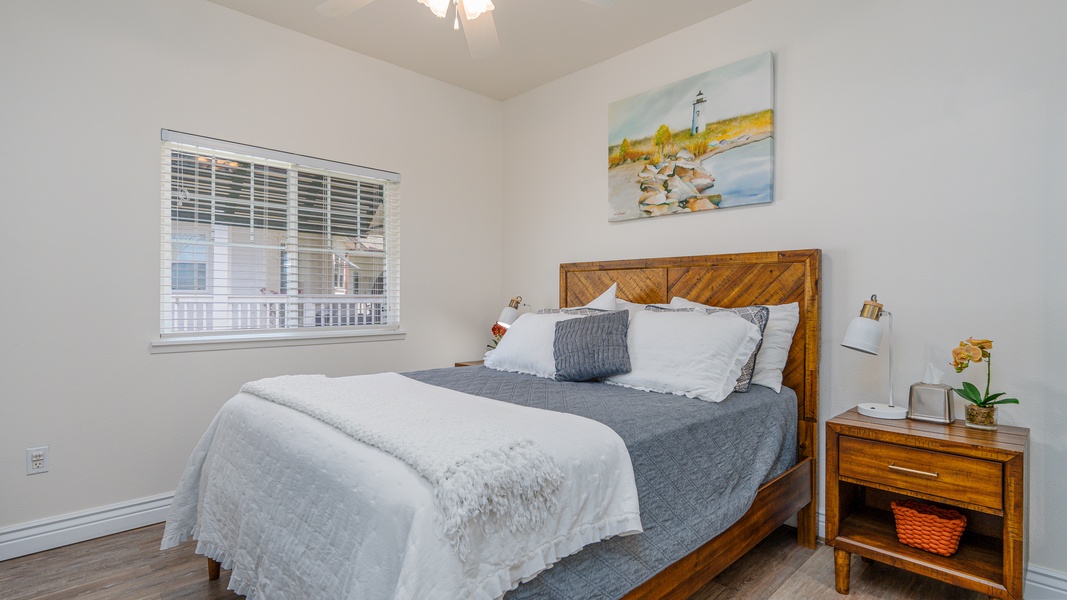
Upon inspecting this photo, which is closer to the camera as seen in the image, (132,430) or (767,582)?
(767,582)

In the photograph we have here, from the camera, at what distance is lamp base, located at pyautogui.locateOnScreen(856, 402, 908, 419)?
2.09m

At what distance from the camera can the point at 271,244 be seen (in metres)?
3.13

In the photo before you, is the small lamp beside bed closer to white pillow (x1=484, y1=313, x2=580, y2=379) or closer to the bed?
the bed

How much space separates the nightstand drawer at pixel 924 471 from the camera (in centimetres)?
175

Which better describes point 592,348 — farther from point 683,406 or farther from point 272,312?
point 272,312

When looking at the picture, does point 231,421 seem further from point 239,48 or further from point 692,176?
point 692,176

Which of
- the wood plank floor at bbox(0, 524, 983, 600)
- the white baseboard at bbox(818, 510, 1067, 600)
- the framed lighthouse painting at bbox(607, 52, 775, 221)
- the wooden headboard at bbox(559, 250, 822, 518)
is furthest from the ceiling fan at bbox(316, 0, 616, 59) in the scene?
the white baseboard at bbox(818, 510, 1067, 600)

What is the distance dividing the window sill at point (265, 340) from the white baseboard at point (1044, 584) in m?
3.26

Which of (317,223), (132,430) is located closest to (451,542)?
(132,430)

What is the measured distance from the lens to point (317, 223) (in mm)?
3314

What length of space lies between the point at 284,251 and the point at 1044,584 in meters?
3.75

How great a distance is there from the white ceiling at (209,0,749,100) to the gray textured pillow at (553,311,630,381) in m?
1.63

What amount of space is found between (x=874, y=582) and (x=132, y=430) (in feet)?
11.0

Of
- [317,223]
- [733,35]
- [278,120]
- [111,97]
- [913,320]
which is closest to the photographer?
[913,320]
